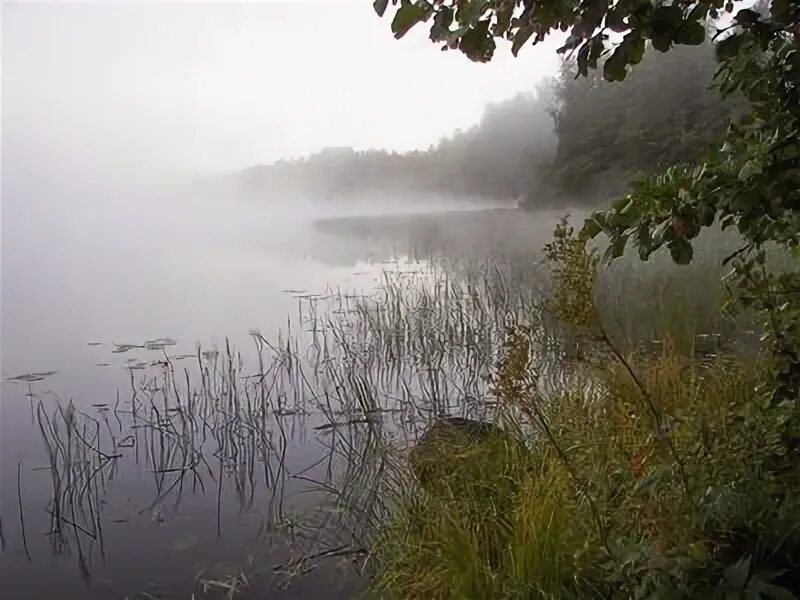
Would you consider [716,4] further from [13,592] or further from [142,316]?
[13,592]

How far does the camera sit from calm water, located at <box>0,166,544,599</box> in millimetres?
1269

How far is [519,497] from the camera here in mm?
1088

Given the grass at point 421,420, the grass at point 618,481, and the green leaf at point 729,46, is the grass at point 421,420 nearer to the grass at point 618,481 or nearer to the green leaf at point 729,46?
the grass at point 618,481

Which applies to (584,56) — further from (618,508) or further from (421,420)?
(421,420)

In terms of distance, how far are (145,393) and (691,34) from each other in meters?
1.28

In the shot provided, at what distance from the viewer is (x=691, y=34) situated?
0.56 metres

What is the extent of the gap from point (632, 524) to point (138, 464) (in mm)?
1041

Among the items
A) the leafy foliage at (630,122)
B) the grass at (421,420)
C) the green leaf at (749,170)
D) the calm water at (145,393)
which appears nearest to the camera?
the green leaf at (749,170)

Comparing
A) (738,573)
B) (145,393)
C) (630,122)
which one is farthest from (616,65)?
(145,393)

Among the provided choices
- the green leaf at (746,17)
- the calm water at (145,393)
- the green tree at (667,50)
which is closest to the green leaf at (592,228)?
the green tree at (667,50)

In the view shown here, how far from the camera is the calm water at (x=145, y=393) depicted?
1269 millimetres

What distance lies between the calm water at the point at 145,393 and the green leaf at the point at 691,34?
3.49 ft

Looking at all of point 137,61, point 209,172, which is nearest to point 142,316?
point 209,172

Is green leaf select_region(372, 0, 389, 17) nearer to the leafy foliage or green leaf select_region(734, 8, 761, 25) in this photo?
green leaf select_region(734, 8, 761, 25)
